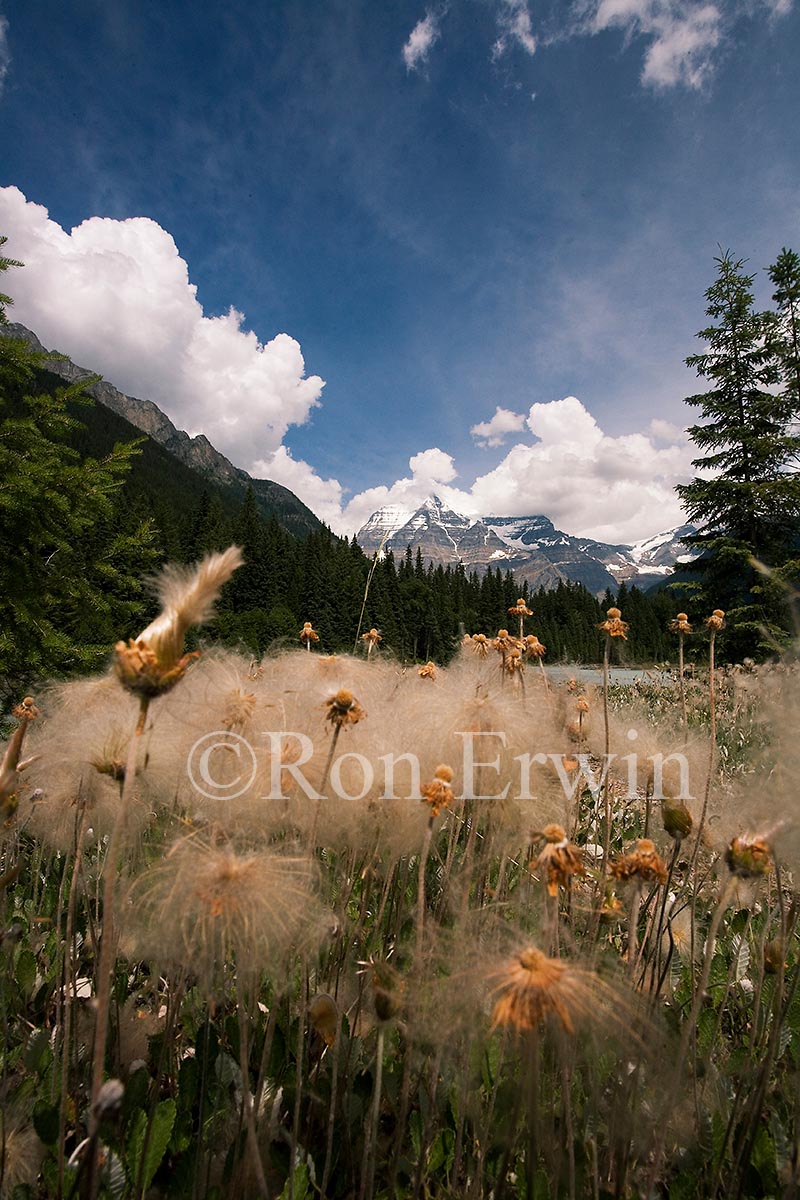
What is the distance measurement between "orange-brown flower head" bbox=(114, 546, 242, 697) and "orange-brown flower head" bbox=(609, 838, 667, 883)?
4.29 ft

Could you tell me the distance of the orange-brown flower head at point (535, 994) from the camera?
3.79 feet

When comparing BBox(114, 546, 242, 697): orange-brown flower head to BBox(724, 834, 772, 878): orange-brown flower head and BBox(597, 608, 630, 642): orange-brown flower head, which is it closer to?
BBox(724, 834, 772, 878): orange-brown flower head

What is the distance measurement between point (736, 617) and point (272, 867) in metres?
25.3

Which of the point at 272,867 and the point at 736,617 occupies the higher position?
the point at 736,617

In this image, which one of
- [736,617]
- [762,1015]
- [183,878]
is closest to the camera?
[183,878]

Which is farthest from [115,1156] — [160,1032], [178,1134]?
[160,1032]

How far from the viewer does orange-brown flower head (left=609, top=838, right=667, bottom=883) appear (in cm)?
157

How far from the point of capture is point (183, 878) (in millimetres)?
1666

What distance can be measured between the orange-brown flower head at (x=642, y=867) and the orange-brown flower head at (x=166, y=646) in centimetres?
131

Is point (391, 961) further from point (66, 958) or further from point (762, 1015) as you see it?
point (762, 1015)

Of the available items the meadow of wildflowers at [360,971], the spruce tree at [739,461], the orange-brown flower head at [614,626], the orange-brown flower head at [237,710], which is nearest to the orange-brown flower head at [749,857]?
the meadow of wildflowers at [360,971]

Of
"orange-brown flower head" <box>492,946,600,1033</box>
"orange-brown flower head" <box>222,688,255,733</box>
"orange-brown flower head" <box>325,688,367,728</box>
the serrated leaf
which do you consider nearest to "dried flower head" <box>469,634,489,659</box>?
the serrated leaf

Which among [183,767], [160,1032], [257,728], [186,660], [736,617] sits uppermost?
[736,617]

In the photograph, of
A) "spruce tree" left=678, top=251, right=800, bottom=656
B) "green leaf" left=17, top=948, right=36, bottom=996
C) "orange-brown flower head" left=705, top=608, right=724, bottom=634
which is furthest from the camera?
"spruce tree" left=678, top=251, right=800, bottom=656
